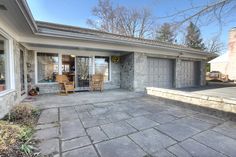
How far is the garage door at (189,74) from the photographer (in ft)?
32.2

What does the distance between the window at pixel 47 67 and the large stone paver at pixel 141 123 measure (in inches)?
206

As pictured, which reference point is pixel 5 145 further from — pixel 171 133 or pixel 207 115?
pixel 207 115

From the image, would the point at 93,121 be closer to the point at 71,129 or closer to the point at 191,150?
the point at 71,129

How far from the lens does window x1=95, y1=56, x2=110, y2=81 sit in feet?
26.2

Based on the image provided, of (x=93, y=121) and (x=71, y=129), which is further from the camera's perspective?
(x=93, y=121)

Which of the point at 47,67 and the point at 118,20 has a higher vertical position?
the point at 118,20

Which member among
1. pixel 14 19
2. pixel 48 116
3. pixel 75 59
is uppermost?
pixel 14 19

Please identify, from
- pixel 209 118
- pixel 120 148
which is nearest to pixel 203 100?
pixel 209 118

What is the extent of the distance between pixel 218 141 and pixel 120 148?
175cm

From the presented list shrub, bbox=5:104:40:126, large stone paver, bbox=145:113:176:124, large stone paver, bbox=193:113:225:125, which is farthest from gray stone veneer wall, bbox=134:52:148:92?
shrub, bbox=5:104:40:126

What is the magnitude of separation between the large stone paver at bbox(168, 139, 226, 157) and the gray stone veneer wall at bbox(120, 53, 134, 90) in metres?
5.17

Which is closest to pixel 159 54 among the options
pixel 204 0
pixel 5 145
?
pixel 204 0

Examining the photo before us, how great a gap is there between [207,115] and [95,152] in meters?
3.30

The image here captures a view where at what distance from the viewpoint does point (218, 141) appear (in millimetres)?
2453
